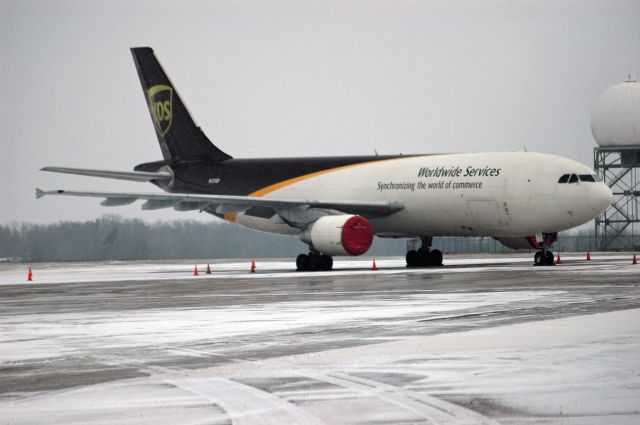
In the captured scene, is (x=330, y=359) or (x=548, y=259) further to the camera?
(x=548, y=259)

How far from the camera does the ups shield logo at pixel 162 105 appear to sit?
178 ft

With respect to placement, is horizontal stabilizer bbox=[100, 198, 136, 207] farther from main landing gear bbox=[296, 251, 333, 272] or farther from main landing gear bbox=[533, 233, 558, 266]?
main landing gear bbox=[533, 233, 558, 266]

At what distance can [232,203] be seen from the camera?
44219 millimetres

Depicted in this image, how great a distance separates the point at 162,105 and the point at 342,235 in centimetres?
1655

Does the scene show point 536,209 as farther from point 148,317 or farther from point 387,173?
point 148,317

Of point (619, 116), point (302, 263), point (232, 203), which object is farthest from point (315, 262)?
point (619, 116)

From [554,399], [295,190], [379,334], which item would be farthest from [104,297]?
[295,190]

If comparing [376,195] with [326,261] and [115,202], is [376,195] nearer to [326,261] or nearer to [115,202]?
[326,261]

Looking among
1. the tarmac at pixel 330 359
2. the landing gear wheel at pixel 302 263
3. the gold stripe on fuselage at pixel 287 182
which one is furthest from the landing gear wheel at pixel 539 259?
the tarmac at pixel 330 359

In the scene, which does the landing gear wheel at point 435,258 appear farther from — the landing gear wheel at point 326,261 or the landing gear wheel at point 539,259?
the landing gear wheel at point 539,259

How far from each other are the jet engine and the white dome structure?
34.4 metres

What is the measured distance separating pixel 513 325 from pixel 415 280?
15112 millimetres

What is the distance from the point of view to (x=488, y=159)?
140 ft

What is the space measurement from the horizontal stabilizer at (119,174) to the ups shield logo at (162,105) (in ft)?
8.55
